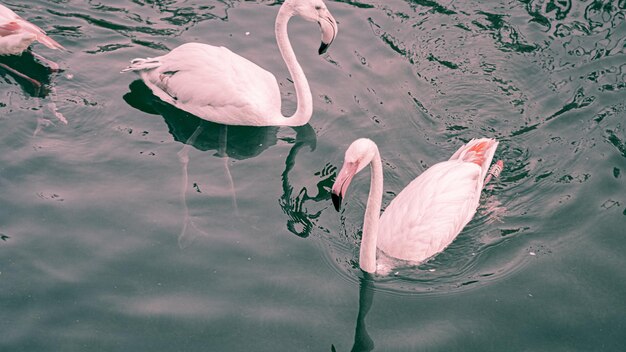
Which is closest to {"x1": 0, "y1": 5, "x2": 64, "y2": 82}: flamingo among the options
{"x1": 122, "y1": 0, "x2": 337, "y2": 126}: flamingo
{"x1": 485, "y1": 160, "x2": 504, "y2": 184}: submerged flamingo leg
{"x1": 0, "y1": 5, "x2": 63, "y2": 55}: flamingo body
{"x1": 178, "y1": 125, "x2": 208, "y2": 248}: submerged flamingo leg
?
{"x1": 0, "y1": 5, "x2": 63, "y2": 55}: flamingo body

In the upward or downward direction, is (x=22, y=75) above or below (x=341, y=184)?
below

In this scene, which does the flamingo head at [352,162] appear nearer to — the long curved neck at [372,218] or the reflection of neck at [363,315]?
the long curved neck at [372,218]

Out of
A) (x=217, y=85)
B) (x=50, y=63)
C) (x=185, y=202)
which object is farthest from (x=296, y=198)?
(x=50, y=63)

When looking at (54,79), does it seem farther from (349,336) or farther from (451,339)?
(451,339)

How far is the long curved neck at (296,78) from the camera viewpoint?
318 inches

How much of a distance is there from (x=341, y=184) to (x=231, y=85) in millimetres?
2936

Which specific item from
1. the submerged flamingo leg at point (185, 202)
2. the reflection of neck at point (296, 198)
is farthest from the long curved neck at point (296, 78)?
the submerged flamingo leg at point (185, 202)

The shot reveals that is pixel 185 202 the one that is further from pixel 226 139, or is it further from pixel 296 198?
pixel 226 139

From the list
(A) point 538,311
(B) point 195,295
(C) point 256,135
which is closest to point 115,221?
(B) point 195,295

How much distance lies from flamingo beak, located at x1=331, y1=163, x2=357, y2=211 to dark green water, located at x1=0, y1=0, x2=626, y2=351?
117 cm

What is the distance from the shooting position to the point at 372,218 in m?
6.05

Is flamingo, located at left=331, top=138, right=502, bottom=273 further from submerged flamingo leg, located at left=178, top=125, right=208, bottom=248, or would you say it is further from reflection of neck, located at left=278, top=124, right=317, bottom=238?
submerged flamingo leg, located at left=178, top=125, right=208, bottom=248

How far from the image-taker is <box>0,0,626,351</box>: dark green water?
604 cm

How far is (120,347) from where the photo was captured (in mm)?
5797
